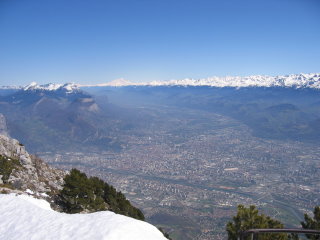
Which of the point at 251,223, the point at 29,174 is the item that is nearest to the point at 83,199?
the point at 29,174

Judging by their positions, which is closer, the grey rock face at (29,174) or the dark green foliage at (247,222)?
the dark green foliage at (247,222)

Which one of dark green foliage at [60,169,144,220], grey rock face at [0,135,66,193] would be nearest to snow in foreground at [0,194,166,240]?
dark green foliage at [60,169,144,220]

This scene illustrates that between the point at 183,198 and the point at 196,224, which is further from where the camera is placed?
the point at 183,198

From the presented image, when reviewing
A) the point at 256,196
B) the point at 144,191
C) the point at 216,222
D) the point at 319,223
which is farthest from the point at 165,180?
the point at 319,223

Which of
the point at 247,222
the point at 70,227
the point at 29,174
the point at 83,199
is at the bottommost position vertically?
the point at 83,199

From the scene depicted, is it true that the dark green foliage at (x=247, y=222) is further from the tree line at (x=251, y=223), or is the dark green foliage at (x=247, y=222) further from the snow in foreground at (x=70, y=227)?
the snow in foreground at (x=70, y=227)

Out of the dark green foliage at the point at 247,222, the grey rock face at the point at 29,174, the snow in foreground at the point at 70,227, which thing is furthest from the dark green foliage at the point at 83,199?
the dark green foliage at the point at 247,222

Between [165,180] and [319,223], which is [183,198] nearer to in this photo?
[165,180]

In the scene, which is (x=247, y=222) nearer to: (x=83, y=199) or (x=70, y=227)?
(x=70, y=227)
